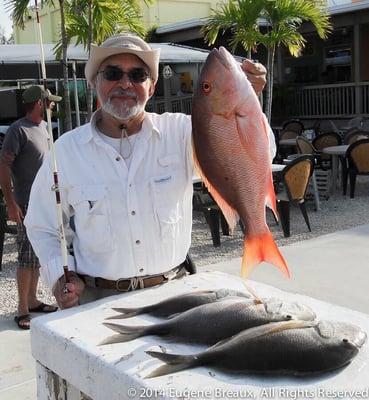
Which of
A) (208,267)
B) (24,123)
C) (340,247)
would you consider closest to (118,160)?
(24,123)

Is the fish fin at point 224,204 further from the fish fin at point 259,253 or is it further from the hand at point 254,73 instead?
the hand at point 254,73

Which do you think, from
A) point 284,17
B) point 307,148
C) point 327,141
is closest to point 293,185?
point 307,148

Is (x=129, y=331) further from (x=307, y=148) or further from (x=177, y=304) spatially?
(x=307, y=148)

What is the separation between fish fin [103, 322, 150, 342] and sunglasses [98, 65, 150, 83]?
0.99 m

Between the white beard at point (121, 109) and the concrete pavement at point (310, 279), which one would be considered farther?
the concrete pavement at point (310, 279)

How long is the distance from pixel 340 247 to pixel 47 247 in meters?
4.67

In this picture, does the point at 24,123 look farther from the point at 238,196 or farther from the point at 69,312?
the point at 238,196

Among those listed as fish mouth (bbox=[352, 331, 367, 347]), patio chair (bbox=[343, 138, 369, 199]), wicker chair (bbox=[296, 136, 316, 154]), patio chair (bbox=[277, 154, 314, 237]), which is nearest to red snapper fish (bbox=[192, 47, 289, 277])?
fish mouth (bbox=[352, 331, 367, 347])

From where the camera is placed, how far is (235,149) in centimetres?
194

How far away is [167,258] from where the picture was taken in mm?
2590

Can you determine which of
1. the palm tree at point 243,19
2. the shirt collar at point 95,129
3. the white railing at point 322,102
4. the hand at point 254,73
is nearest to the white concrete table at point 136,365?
the shirt collar at point 95,129

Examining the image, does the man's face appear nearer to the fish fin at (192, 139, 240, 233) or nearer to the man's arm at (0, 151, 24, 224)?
the fish fin at (192, 139, 240, 233)

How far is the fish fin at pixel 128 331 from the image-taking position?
2086mm

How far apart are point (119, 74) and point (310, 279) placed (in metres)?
3.68
